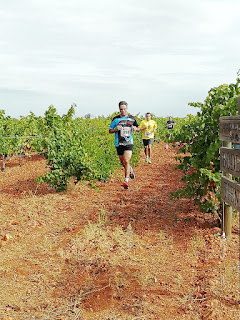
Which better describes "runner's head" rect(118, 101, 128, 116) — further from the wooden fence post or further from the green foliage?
the wooden fence post

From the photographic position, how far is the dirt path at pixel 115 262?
3518mm

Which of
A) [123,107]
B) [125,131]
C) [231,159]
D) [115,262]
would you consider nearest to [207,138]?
[231,159]

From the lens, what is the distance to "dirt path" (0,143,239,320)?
3518mm

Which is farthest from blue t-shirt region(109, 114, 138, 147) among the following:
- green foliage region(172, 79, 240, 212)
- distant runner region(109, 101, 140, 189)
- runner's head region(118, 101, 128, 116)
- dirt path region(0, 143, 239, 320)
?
green foliage region(172, 79, 240, 212)

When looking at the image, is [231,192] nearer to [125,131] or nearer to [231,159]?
[231,159]

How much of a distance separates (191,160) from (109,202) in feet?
8.19

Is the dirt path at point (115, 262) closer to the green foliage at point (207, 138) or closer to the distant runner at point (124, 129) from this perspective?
the green foliage at point (207, 138)

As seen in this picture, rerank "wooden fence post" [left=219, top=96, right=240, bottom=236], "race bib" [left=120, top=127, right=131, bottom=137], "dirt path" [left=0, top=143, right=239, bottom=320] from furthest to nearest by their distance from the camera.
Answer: "race bib" [left=120, top=127, right=131, bottom=137] < "dirt path" [left=0, top=143, right=239, bottom=320] < "wooden fence post" [left=219, top=96, right=240, bottom=236]

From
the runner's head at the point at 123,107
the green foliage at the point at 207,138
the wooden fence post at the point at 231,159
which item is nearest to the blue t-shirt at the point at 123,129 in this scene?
the runner's head at the point at 123,107

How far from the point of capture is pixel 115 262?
14.5ft

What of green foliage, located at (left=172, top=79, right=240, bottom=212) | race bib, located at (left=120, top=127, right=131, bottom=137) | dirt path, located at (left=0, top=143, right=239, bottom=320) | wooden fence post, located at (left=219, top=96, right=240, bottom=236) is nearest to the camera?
wooden fence post, located at (left=219, top=96, right=240, bottom=236)

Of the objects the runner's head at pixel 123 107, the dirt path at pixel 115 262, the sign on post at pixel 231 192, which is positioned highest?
the runner's head at pixel 123 107

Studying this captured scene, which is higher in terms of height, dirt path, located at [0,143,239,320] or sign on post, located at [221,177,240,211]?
sign on post, located at [221,177,240,211]

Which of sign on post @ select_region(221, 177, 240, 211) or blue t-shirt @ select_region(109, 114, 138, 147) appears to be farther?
blue t-shirt @ select_region(109, 114, 138, 147)
